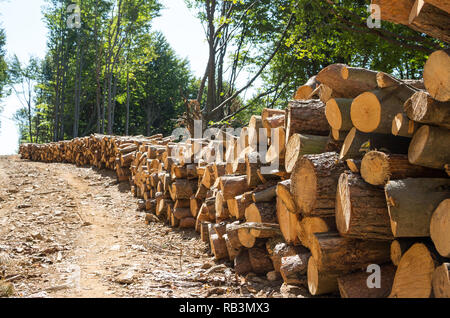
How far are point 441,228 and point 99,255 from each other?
3.81 meters

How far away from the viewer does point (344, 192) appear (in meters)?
2.34

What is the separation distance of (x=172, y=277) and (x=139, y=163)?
536cm

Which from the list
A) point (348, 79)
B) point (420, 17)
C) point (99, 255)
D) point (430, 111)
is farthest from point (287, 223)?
point (99, 255)

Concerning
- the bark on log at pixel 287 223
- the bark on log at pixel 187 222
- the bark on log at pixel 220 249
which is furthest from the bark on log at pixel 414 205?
the bark on log at pixel 187 222

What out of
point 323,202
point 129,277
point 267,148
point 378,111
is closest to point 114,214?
point 129,277

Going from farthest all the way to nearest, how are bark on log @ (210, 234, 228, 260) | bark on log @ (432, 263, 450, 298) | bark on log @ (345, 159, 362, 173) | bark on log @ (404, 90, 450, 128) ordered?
Result: bark on log @ (210, 234, 228, 260) < bark on log @ (345, 159, 362, 173) < bark on log @ (404, 90, 450, 128) < bark on log @ (432, 263, 450, 298)

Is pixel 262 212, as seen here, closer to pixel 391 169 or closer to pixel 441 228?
pixel 391 169

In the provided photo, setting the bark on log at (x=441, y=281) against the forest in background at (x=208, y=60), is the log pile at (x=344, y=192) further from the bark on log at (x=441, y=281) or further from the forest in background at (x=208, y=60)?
the forest in background at (x=208, y=60)

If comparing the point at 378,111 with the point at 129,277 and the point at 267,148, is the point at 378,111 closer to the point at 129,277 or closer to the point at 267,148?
the point at 267,148

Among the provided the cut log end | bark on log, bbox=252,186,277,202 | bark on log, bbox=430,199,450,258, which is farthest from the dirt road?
bark on log, bbox=430,199,450,258

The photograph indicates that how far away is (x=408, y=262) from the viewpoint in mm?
1991

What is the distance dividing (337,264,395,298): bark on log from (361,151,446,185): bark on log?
0.66 m

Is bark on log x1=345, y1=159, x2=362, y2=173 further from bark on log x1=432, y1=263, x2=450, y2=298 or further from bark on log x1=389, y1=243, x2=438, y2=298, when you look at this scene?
bark on log x1=432, y1=263, x2=450, y2=298

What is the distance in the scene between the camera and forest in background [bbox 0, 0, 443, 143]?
33.6 ft
